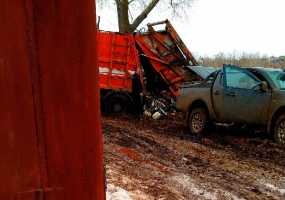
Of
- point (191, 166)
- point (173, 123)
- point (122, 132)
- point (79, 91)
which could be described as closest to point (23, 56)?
point (79, 91)

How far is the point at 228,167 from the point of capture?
8.66 metres

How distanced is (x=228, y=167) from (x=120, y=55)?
939 cm

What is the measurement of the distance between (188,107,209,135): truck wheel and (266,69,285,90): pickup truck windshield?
2106 mm

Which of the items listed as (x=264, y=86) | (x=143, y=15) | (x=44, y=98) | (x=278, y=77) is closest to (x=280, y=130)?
(x=264, y=86)

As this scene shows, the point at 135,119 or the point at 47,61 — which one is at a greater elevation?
the point at 47,61

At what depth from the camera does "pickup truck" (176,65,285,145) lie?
10664 millimetres

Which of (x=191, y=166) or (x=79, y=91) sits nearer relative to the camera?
(x=79, y=91)

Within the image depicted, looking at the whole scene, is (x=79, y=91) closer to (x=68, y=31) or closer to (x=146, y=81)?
(x=68, y=31)

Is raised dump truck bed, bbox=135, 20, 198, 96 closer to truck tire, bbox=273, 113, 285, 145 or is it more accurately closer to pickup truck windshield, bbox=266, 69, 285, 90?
pickup truck windshield, bbox=266, 69, 285, 90

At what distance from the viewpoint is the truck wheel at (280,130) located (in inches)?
407

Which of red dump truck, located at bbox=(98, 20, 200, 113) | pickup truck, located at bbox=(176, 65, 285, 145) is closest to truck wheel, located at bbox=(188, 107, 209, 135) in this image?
pickup truck, located at bbox=(176, 65, 285, 145)

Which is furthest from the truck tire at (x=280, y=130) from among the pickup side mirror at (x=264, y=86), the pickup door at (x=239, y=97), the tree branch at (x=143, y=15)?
the tree branch at (x=143, y=15)

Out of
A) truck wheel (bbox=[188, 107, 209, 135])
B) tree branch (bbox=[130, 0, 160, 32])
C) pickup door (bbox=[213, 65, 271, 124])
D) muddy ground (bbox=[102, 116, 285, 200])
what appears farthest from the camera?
tree branch (bbox=[130, 0, 160, 32])

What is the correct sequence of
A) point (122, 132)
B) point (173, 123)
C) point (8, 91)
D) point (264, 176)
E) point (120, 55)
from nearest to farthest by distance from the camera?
point (8, 91), point (264, 176), point (122, 132), point (173, 123), point (120, 55)
